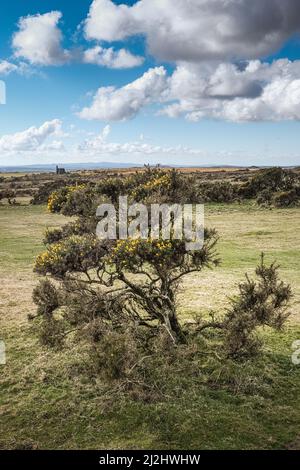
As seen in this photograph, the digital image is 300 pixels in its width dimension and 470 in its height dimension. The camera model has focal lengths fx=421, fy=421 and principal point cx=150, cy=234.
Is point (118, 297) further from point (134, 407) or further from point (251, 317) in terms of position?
point (251, 317)

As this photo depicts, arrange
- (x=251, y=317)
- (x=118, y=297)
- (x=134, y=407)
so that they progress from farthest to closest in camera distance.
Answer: (x=118, y=297)
(x=251, y=317)
(x=134, y=407)

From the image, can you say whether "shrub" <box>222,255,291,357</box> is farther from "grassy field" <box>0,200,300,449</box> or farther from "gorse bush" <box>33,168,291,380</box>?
"grassy field" <box>0,200,300,449</box>

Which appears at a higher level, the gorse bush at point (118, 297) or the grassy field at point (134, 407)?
the gorse bush at point (118, 297)

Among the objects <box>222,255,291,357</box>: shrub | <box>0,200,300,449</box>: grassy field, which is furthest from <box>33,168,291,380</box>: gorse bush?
<box>0,200,300,449</box>: grassy field

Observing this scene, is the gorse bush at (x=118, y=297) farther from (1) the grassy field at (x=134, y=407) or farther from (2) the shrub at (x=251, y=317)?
(1) the grassy field at (x=134, y=407)

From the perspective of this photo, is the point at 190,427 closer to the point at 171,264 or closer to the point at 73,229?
the point at 171,264

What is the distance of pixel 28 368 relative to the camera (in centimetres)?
1137

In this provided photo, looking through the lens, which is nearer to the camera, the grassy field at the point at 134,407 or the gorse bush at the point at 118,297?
the grassy field at the point at 134,407

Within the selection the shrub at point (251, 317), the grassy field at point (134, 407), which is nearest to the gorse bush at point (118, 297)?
the shrub at point (251, 317)

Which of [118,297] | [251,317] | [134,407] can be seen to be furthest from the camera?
[118,297]

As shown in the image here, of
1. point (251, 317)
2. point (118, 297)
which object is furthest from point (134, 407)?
point (251, 317)

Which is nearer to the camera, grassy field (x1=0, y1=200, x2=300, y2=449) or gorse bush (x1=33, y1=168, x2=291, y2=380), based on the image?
grassy field (x1=0, y1=200, x2=300, y2=449)
